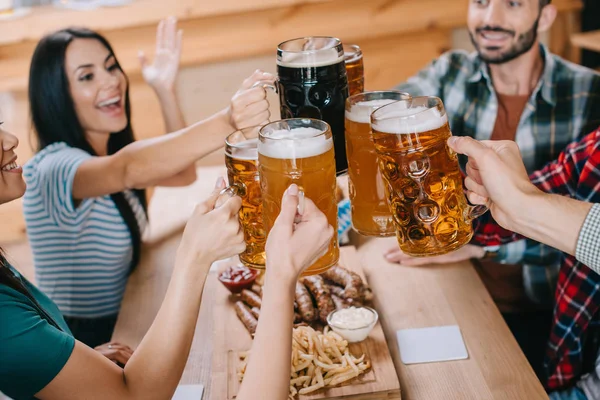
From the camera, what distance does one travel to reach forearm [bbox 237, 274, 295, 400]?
3.80 ft

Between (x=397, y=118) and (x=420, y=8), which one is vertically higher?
(x=397, y=118)

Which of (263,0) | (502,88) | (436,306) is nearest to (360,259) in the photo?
(436,306)

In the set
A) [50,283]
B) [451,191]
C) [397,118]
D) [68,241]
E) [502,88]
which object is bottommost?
[50,283]

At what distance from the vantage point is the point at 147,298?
194 cm

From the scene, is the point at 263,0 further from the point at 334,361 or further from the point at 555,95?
the point at 334,361

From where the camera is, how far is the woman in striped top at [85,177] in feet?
6.87

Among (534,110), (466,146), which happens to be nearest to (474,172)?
(466,146)

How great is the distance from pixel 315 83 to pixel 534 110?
149 centimetres

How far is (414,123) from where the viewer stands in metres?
1.13

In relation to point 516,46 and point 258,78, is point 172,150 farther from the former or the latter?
point 516,46

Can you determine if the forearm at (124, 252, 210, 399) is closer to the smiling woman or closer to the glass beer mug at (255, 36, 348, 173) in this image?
the glass beer mug at (255, 36, 348, 173)

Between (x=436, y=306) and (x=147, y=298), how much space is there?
821mm

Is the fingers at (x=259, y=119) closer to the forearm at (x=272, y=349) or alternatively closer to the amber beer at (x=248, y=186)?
the amber beer at (x=248, y=186)

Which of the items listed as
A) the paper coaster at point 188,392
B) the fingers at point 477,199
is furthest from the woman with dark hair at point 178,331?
the fingers at point 477,199
